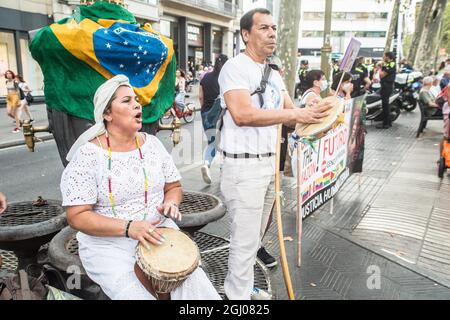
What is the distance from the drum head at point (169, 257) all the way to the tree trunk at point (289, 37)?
715 cm

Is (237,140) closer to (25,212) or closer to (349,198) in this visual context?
(25,212)

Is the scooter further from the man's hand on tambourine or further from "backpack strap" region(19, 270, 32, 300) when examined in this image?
"backpack strap" region(19, 270, 32, 300)

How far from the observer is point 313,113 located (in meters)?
2.51

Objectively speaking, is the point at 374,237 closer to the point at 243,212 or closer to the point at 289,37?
the point at 243,212

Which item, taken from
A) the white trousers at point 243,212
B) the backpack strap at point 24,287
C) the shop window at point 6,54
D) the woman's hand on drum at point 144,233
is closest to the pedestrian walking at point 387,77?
the white trousers at point 243,212

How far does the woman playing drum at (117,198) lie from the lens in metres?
2.22

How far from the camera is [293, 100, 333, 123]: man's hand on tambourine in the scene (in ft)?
8.19

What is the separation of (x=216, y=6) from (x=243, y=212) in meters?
36.1

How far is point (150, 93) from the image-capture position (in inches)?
115

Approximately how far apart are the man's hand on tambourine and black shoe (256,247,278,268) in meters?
1.68

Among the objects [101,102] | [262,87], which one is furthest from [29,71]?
[262,87]

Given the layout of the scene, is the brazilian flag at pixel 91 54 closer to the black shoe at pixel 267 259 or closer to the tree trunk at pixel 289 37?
the black shoe at pixel 267 259

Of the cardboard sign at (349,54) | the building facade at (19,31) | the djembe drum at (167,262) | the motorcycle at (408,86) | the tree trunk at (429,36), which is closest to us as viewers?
the djembe drum at (167,262)
